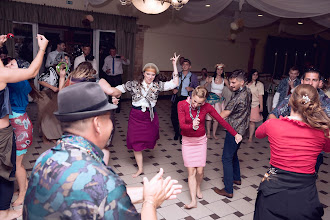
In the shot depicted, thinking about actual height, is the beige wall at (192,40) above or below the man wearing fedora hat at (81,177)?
above

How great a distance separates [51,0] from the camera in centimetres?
833

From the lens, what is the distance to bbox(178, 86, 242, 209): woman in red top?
3.41 metres

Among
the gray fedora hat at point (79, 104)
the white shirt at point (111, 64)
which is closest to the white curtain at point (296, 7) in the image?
the gray fedora hat at point (79, 104)

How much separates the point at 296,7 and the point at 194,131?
2995mm

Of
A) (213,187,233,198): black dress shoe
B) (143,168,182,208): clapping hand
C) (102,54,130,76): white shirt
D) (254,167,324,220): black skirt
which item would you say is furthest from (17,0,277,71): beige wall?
(143,168,182,208): clapping hand

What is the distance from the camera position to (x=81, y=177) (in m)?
1.13

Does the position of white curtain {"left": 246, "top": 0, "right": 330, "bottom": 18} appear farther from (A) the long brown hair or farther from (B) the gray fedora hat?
(B) the gray fedora hat

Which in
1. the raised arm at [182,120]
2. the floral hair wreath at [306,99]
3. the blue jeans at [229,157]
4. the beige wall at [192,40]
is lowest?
the blue jeans at [229,157]

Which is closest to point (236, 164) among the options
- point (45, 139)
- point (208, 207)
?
point (208, 207)

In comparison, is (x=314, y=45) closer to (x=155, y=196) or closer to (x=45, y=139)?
(x=45, y=139)

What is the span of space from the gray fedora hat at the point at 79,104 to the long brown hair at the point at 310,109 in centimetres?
155

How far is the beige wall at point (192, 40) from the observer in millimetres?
10039

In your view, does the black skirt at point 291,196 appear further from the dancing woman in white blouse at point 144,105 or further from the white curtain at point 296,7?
the white curtain at point 296,7

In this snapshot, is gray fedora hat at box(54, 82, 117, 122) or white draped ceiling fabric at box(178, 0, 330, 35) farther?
white draped ceiling fabric at box(178, 0, 330, 35)
